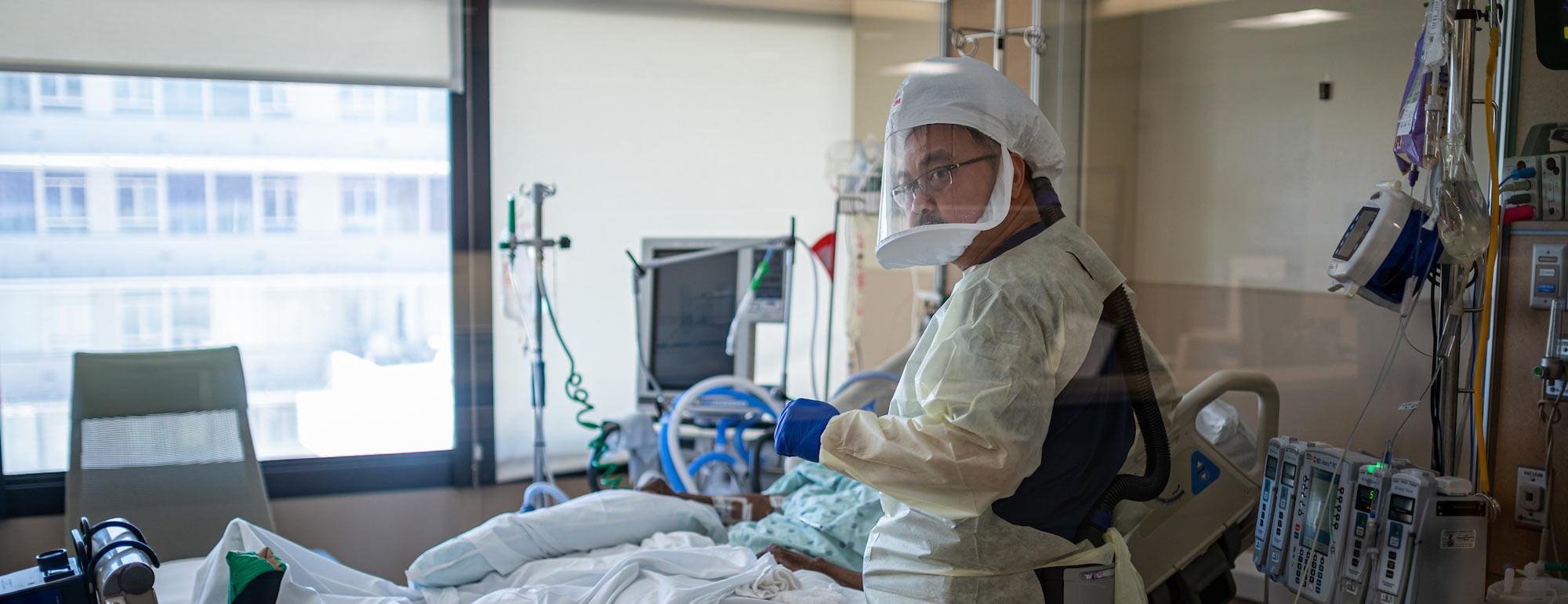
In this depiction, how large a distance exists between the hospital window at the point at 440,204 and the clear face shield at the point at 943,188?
7.26 ft

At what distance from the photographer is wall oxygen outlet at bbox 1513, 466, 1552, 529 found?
2.18m

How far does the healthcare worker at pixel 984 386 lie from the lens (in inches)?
53.7

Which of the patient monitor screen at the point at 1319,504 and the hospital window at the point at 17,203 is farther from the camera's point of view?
the hospital window at the point at 17,203

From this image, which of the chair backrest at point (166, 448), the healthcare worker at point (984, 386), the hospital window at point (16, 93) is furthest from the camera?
the hospital window at point (16, 93)

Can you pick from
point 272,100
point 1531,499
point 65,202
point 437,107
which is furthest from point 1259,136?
point 65,202

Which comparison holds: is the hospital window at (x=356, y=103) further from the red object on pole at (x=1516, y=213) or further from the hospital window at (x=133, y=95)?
the red object on pole at (x=1516, y=213)

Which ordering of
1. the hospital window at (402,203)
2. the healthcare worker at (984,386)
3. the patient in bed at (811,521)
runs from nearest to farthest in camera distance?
the healthcare worker at (984,386), the patient in bed at (811,521), the hospital window at (402,203)

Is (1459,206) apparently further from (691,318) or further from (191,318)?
(191,318)

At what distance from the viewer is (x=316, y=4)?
10.1ft

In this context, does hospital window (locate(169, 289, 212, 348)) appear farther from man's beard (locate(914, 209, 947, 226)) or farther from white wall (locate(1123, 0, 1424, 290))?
white wall (locate(1123, 0, 1424, 290))

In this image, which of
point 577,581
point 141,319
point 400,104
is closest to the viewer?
point 577,581

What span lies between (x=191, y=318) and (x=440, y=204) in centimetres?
82

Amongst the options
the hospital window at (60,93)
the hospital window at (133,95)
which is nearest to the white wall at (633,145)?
the hospital window at (133,95)

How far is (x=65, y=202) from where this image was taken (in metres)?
2.95
